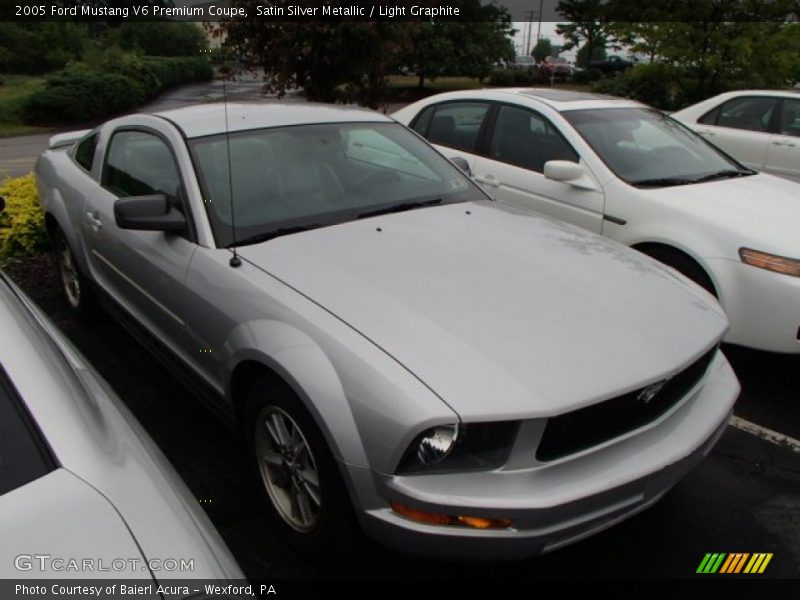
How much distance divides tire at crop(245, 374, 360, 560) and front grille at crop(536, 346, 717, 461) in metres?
0.66

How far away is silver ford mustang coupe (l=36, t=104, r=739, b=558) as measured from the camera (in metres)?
1.99

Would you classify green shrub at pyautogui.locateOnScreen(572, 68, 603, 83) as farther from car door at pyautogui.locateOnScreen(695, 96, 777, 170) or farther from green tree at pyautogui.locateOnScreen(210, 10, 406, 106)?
green tree at pyautogui.locateOnScreen(210, 10, 406, 106)

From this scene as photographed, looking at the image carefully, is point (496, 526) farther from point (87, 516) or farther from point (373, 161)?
point (373, 161)

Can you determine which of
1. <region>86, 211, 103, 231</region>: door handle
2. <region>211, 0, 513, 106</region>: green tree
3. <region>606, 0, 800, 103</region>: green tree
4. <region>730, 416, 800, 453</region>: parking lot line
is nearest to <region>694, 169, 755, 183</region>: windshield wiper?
<region>730, 416, 800, 453</region>: parking lot line

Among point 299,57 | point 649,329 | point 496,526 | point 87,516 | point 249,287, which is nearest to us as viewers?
point 87,516

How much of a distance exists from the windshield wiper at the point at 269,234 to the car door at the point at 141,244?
22 cm

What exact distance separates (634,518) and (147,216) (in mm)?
2375

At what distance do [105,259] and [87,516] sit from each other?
2.71m

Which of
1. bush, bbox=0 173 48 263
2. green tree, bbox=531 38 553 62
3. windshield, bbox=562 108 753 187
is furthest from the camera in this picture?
green tree, bbox=531 38 553 62

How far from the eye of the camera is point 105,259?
3730 millimetres

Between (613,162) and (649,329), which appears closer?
(649,329)

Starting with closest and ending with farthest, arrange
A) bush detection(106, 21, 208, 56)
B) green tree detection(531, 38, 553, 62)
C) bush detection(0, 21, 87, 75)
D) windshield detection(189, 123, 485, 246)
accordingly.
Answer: windshield detection(189, 123, 485, 246), bush detection(0, 21, 87, 75), bush detection(106, 21, 208, 56), green tree detection(531, 38, 553, 62)

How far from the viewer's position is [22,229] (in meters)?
5.58

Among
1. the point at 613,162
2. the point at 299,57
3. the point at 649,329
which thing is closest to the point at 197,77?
the point at 299,57
